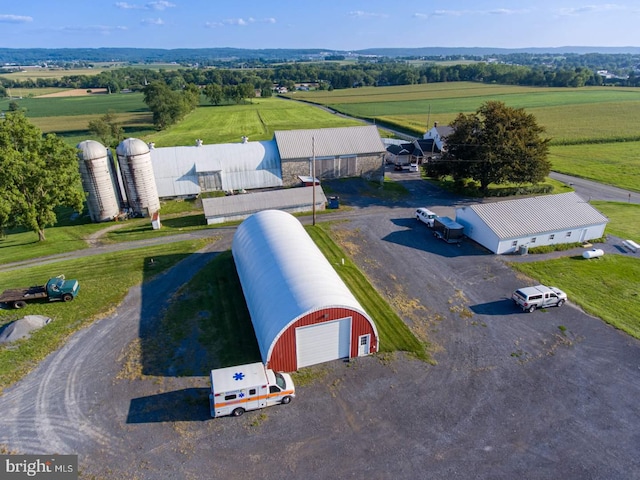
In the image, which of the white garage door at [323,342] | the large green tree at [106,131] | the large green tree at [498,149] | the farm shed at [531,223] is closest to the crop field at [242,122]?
the large green tree at [106,131]

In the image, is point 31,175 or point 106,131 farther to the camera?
point 106,131

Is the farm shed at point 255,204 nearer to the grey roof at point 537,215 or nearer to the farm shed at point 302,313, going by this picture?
the farm shed at point 302,313

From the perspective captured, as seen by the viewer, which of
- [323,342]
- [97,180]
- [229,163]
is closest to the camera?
[323,342]

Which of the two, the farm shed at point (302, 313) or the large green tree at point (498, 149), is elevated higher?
the large green tree at point (498, 149)

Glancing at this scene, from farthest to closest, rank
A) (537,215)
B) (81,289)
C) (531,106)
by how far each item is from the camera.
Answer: (531,106), (537,215), (81,289)

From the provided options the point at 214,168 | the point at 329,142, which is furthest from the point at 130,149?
the point at 329,142

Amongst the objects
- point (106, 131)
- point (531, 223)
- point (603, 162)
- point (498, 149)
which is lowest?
point (603, 162)

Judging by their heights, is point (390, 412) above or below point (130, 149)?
below

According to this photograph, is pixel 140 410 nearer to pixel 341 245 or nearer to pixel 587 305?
pixel 341 245

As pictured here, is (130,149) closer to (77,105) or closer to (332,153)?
(332,153)
